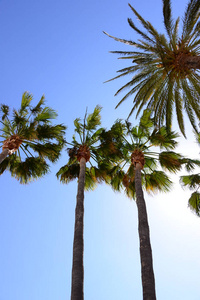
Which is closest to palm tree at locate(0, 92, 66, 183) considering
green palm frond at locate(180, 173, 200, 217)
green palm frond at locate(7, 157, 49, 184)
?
green palm frond at locate(7, 157, 49, 184)

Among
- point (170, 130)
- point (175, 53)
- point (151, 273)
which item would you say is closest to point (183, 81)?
point (175, 53)

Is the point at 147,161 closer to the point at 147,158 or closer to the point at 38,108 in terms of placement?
the point at 147,158

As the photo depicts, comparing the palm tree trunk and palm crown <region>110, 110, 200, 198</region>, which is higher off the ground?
palm crown <region>110, 110, 200, 198</region>

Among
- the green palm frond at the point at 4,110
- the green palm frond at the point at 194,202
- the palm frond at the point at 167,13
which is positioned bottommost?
the green palm frond at the point at 194,202

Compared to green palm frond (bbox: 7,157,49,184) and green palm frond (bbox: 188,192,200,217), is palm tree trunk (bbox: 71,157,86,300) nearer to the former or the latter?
green palm frond (bbox: 7,157,49,184)

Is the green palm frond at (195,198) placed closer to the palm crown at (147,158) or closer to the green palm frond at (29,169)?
the palm crown at (147,158)

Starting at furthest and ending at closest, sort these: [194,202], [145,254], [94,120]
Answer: [94,120]
[194,202]
[145,254]

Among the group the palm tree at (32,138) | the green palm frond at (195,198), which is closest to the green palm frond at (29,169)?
the palm tree at (32,138)

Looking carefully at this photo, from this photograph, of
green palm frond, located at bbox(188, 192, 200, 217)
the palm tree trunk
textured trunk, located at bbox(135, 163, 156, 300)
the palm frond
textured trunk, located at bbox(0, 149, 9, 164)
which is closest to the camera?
textured trunk, located at bbox(135, 163, 156, 300)

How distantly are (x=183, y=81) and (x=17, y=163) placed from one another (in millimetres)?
10147

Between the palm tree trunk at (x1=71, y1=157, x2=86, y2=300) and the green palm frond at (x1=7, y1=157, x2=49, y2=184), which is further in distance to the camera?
the green palm frond at (x1=7, y1=157, x2=49, y2=184)

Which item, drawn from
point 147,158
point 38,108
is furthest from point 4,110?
point 147,158

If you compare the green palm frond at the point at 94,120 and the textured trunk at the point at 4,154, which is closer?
the textured trunk at the point at 4,154

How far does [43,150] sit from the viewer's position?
14.2 m
